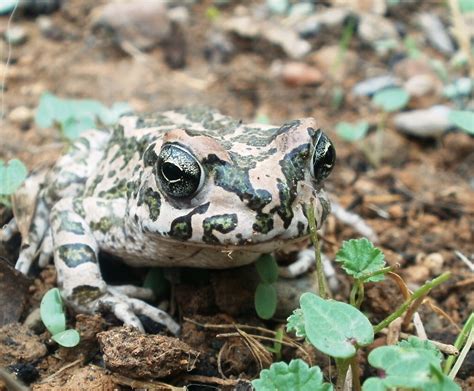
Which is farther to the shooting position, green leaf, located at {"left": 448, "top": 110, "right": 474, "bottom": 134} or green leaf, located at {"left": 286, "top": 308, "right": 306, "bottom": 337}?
green leaf, located at {"left": 448, "top": 110, "right": 474, "bottom": 134}

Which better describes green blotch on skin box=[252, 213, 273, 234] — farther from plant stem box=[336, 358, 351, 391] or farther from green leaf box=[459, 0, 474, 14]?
green leaf box=[459, 0, 474, 14]

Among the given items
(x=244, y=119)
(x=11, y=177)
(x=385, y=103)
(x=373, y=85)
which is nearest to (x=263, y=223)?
(x=11, y=177)

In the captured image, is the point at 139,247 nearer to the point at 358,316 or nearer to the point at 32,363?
the point at 32,363

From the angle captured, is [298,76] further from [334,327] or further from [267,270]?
[334,327]

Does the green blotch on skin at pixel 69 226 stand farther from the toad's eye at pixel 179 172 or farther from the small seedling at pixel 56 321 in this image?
the toad's eye at pixel 179 172

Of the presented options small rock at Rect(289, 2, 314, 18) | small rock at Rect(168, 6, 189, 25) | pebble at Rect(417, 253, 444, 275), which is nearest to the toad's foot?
pebble at Rect(417, 253, 444, 275)

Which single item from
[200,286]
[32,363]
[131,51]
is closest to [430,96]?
[131,51]
